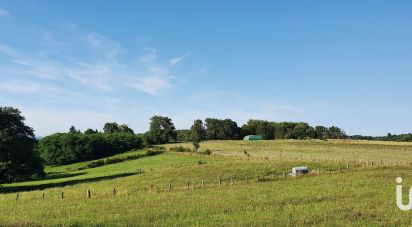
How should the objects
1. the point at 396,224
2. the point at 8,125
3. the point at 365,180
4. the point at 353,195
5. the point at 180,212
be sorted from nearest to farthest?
the point at 396,224 → the point at 180,212 → the point at 353,195 → the point at 365,180 → the point at 8,125

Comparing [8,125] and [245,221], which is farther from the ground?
[8,125]

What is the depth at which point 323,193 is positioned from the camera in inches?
1319

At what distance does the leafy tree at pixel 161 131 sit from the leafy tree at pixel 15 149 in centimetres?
10856

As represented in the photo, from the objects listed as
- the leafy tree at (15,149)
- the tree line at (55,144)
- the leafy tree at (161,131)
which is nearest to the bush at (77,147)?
the tree line at (55,144)

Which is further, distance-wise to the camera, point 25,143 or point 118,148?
point 118,148

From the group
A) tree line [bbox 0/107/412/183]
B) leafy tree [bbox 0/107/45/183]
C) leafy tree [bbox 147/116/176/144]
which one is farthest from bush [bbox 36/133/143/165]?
leafy tree [bbox 0/107/45/183]

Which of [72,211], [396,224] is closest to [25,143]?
[72,211]

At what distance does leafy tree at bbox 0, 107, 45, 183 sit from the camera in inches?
2398

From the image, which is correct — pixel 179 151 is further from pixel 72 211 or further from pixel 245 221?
pixel 245 221

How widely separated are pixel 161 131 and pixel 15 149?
396 ft

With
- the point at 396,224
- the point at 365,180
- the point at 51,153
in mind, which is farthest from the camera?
the point at 51,153

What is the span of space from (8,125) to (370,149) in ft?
267

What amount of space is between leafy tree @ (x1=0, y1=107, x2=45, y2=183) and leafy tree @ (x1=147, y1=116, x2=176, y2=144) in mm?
108564

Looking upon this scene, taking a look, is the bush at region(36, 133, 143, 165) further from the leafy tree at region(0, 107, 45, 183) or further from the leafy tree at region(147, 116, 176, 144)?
the leafy tree at region(0, 107, 45, 183)
